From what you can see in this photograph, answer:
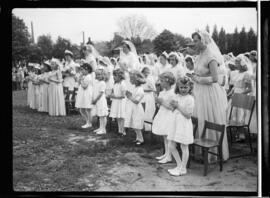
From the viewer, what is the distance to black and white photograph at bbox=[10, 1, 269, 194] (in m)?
4.54

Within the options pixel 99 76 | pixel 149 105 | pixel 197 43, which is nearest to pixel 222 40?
pixel 197 43

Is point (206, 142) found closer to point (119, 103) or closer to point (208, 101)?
point (208, 101)

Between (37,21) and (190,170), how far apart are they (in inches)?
135

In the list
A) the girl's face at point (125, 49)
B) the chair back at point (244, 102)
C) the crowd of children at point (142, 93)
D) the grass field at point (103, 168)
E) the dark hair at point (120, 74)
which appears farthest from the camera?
the dark hair at point (120, 74)

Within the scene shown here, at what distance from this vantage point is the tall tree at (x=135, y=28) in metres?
4.88

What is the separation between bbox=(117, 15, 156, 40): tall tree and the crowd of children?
73 centimetres

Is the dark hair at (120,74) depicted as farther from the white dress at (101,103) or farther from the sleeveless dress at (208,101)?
the sleeveless dress at (208,101)

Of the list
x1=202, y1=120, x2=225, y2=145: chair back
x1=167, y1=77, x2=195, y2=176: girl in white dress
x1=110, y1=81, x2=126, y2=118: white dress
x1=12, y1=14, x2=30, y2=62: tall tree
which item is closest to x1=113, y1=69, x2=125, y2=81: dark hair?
x1=110, y1=81, x2=126, y2=118: white dress

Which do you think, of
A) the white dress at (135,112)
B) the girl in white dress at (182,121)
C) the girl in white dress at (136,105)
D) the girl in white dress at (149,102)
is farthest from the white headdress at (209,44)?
the girl in white dress at (149,102)

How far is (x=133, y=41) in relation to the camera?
6.18 m

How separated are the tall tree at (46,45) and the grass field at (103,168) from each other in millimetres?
1879

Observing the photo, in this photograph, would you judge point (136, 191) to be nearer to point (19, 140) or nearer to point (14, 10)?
point (19, 140)

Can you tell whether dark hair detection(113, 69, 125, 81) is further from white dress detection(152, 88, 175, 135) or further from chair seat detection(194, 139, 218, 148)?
chair seat detection(194, 139, 218, 148)

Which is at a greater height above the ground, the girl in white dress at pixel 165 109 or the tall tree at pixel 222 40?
the tall tree at pixel 222 40
